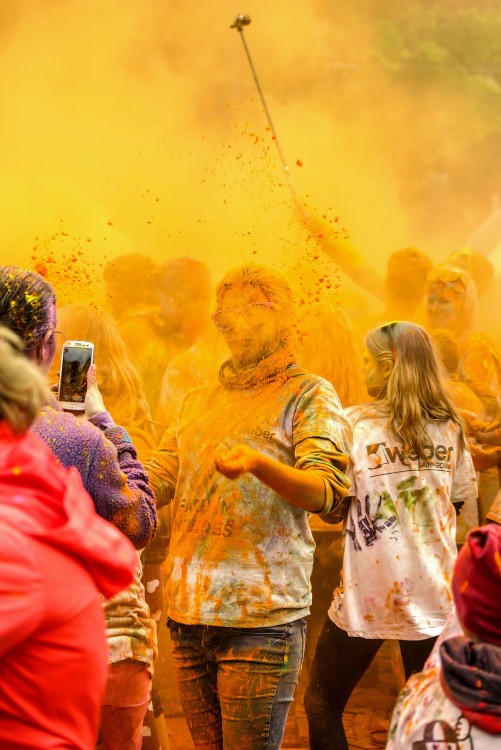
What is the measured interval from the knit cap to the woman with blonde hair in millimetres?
1853

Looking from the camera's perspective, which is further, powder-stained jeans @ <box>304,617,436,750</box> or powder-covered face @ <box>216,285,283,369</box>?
powder-stained jeans @ <box>304,617,436,750</box>

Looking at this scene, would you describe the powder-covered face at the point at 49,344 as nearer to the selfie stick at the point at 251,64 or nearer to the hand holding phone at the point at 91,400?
the hand holding phone at the point at 91,400

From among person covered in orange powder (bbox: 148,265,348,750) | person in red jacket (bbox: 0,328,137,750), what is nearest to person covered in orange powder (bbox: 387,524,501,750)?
person in red jacket (bbox: 0,328,137,750)

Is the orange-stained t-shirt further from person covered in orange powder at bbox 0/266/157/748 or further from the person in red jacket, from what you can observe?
the person in red jacket

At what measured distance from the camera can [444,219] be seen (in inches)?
166

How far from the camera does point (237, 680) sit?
197 cm

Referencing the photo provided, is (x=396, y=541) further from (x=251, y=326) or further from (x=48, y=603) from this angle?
(x=48, y=603)

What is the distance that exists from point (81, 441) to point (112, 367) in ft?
5.25

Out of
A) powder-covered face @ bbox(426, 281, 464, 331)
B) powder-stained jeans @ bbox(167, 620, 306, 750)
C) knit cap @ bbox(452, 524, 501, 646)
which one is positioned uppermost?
powder-covered face @ bbox(426, 281, 464, 331)

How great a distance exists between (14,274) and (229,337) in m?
0.96

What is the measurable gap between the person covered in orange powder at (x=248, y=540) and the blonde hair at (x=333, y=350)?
4.27 feet

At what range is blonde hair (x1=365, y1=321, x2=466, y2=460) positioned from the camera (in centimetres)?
264

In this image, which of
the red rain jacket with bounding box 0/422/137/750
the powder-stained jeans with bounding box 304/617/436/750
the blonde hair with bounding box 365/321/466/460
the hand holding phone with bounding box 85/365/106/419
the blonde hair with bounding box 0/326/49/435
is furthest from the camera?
the blonde hair with bounding box 365/321/466/460

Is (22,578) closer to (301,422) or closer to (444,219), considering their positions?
(301,422)
